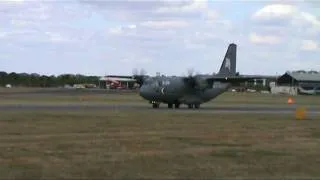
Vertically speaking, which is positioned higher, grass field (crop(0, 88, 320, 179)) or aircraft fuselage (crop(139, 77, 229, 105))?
aircraft fuselage (crop(139, 77, 229, 105))

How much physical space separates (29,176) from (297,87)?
158 m

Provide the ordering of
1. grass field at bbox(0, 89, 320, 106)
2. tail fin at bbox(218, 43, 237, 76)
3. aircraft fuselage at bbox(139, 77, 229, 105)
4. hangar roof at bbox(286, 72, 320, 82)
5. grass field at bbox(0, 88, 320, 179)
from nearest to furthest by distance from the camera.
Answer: grass field at bbox(0, 88, 320, 179) → aircraft fuselage at bbox(139, 77, 229, 105) → tail fin at bbox(218, 43, 237, 76) → grass field at bbox(0, 89, 320, 106) → hangar roof at bbox(286, 72, 320, 82)

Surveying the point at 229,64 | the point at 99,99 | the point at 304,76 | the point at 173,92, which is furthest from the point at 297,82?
the point at 173,92

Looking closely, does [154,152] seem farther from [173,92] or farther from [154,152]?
[173,92]

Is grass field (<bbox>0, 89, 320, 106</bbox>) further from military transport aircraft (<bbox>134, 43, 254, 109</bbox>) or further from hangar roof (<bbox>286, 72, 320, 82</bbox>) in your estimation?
hangar roof (<bbox>286, 72, 320, 82</bbox>)

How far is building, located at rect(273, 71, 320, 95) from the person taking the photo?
165250 mm

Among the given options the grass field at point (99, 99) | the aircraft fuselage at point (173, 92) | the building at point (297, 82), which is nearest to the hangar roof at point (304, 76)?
the building at point (297, 82)

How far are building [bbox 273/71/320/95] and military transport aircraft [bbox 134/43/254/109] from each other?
105m

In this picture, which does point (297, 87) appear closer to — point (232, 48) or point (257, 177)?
point (232, 48)

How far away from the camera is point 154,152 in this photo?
17.5m

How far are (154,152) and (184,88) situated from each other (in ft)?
131

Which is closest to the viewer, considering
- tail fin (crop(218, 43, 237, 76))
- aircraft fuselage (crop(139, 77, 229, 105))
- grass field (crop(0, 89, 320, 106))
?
aircraft fuselage (crop(139, 77, 229, 105))

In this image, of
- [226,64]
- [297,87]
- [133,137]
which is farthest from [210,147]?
[297,87]

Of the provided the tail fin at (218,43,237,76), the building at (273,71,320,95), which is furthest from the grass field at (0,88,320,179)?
the building at (273,71,320,95)
